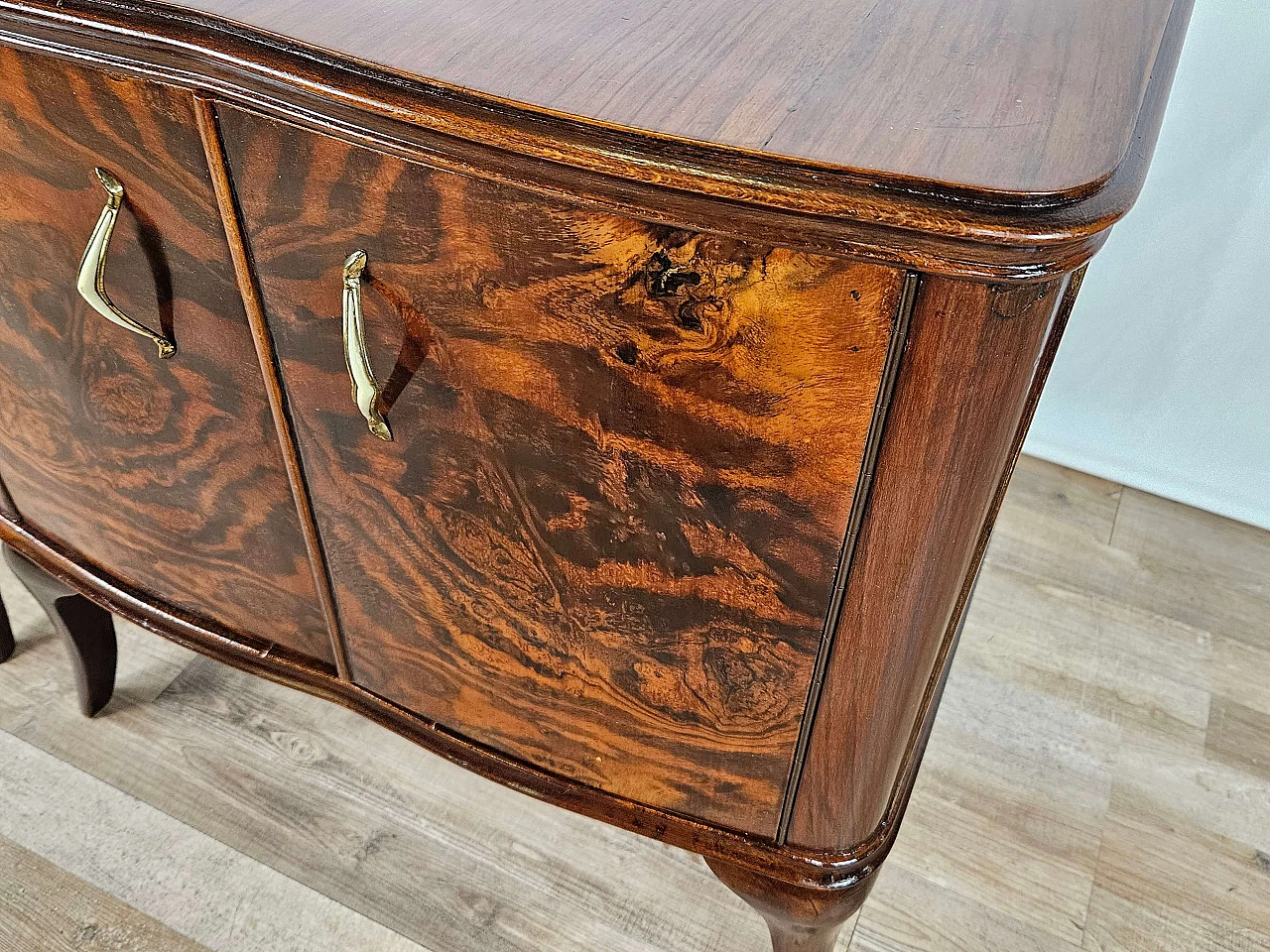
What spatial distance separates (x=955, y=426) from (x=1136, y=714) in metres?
0.79

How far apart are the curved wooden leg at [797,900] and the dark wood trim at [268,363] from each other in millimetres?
282

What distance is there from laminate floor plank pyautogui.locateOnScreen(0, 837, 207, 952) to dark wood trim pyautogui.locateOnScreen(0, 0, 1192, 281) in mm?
708

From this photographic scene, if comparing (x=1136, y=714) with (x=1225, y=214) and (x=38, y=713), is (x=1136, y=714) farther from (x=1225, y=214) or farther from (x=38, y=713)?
(x=38, y=713)

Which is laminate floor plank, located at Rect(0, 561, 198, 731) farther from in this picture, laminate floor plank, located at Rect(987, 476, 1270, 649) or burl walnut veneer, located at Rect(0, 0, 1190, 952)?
laminate floor plank, located at Rect(987, 476, 1270, 649)

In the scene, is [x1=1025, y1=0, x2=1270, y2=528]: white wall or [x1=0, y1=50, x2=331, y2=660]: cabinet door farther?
[x1=1025, y1=0, x2=1270, y2=528]: white wall

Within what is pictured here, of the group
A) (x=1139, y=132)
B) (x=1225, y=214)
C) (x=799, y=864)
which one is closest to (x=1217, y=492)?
(x=1225, y=214)

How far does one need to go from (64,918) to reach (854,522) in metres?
0.79

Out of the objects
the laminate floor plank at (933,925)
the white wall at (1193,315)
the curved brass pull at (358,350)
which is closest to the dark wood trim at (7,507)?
the curved brass pull at (358,350)

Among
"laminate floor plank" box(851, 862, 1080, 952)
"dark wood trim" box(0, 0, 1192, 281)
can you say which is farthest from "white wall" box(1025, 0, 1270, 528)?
"dark wood trim" box(0, 0, 1192, 281)

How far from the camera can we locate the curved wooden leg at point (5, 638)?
3.42ft

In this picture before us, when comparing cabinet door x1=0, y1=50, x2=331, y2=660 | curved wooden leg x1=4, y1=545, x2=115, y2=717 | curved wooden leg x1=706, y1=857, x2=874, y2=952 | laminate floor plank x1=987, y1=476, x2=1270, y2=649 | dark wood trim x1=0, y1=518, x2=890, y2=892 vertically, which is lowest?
laminate floor plank x1=987, y1=476, x2=1270, y2=649

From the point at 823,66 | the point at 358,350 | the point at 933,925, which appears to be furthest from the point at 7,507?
the point at 933,925

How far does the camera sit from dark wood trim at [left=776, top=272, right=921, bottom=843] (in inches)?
15.7

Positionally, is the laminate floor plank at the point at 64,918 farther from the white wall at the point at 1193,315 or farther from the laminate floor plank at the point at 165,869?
the white wall at the point at 1193,315
